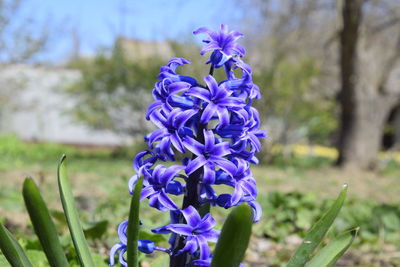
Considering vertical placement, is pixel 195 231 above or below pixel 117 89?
above

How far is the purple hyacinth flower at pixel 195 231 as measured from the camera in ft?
4.44

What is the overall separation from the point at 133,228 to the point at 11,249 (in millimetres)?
303

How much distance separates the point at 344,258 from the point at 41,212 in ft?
8.11

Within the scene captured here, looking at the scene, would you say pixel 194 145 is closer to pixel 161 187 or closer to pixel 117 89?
pixel 161 187

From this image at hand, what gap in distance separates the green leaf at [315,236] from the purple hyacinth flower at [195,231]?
0.81 ft

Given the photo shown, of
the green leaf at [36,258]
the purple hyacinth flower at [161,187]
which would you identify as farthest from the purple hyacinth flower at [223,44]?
the green leaf at [36,258]

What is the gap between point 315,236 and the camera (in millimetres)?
1472

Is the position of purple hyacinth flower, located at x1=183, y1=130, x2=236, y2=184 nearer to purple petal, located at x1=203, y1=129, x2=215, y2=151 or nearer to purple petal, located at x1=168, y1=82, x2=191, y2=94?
purple petal, located at x1=203, y1=129, x2=215, y2=151

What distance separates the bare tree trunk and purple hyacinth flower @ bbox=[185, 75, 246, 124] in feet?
32.2

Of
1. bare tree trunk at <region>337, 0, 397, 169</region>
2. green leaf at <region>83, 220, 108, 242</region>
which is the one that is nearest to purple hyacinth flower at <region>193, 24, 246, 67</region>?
green leaf at <region>83, 220, 108, 242</region>

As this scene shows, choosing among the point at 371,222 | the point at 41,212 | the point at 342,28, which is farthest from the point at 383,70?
the point at 41,212

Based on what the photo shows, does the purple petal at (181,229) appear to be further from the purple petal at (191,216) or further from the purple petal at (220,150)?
the purple petal at (220,150)

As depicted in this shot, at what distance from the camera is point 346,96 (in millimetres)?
11312

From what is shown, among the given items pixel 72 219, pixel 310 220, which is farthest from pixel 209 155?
pixel 310 220
